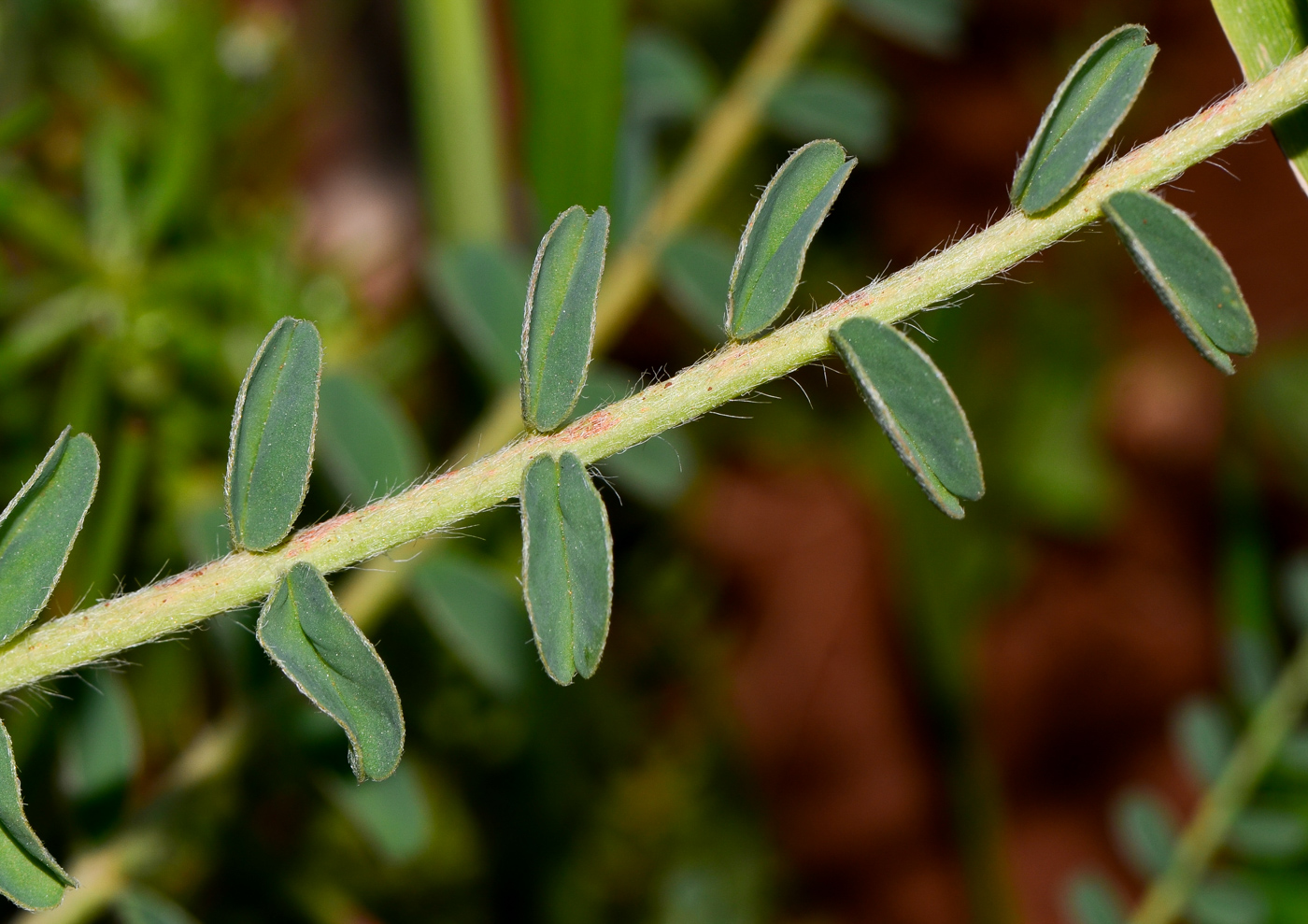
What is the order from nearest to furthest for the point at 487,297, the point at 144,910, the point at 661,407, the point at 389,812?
1. the point at 661,407
2. the point at 144,910
3. the point at 389,812
4. the point at 487,297

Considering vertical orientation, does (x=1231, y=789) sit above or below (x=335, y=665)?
below

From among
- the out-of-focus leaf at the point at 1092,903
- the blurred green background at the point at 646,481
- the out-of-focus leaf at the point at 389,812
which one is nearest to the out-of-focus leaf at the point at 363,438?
the blurred green background at the point at 646,481

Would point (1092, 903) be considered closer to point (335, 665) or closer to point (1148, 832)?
point (1148, 832)

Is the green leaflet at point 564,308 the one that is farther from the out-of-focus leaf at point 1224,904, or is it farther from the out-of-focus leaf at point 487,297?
the out-of-focus leaf at point 1224,904

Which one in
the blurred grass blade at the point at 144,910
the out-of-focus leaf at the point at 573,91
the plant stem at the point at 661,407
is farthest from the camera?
the out-of-focus leaf at the point at 573,91

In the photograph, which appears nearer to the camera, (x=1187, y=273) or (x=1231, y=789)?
(x=1187, y=273)

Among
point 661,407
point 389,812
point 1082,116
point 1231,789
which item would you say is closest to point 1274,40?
point 1082,116

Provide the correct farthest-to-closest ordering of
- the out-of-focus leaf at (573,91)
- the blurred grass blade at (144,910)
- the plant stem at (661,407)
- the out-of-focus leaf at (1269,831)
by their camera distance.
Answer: the out-of-focus leaf at (1269,831)
the out-of-focus leaf at (573,91)
the blurred grass blade at (144,910)
the plant stem at (661,407)
